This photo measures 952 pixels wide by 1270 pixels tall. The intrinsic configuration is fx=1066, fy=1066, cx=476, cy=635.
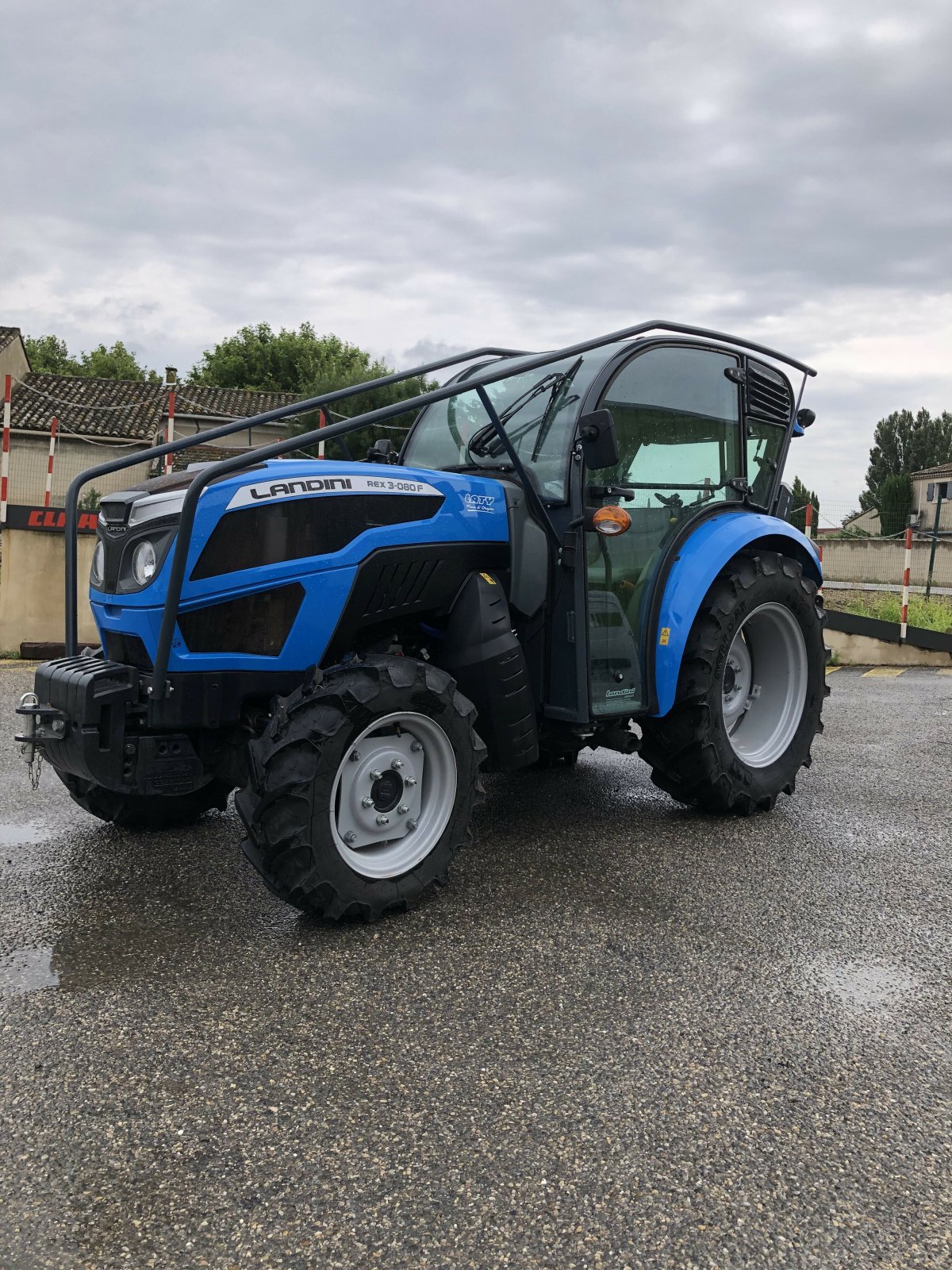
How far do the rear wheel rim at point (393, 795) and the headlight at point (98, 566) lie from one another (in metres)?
1.08

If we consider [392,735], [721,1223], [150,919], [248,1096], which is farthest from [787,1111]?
[150,919]

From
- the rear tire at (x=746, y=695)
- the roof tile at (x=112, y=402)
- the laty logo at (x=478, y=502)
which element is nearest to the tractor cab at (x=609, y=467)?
the laty logo at (x=478, y=502)

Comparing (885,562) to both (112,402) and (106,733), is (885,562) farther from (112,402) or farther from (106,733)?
(112,402)

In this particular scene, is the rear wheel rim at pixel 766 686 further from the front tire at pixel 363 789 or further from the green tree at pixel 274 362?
the green tree at pixel 274 362

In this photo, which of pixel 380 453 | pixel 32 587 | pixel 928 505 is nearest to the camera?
pixel 380 453

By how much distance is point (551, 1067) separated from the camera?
256 cm

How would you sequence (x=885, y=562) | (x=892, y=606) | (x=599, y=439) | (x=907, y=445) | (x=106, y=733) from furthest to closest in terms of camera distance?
(x=907, y=445) → (x=885, y=562) → (x=892, y=606) → (x=599, y=439) → (x=106, y=733)

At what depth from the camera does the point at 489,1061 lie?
8.46 feet

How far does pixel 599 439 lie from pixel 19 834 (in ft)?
9.26

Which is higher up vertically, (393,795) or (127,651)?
(127,651)

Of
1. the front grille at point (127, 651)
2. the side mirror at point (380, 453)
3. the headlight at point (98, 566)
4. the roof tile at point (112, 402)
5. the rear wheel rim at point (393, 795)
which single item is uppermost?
the roof tile at point (112, 402)

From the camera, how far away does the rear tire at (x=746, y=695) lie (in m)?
4.44

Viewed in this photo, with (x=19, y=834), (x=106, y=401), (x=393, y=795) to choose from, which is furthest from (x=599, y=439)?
(x=106, y=401)

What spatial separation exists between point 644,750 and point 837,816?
1020 millimetres
